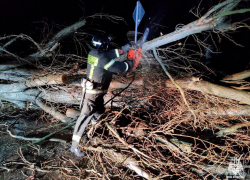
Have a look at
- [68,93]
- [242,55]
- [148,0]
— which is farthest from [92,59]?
[242,55]

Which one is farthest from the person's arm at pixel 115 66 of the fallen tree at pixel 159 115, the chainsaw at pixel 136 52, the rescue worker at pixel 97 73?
the fallen tree at pixel 159 115

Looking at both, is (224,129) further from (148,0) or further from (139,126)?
(148,0)

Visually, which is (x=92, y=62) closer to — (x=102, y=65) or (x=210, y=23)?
(x=102, y=65)

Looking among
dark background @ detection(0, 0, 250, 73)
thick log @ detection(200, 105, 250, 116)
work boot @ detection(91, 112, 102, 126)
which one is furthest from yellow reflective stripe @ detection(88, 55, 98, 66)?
thick log @ detection(200, 105, 250, 116)

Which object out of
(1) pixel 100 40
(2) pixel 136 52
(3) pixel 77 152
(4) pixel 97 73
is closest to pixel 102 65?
(4) pixel 97 73

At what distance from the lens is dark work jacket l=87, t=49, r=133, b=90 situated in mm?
2787

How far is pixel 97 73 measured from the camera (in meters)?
2.89

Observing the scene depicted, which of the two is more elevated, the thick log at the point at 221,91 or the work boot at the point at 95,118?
the thick log at the point at 221,91

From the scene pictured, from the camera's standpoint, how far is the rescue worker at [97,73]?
9.19ft

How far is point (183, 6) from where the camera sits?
10.6 m

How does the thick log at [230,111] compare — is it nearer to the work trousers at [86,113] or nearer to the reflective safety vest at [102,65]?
the reflective safety vest at [102,65]

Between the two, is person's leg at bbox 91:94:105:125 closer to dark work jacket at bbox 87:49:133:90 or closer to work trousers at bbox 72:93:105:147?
work trousers at bbox 72:93:105:147

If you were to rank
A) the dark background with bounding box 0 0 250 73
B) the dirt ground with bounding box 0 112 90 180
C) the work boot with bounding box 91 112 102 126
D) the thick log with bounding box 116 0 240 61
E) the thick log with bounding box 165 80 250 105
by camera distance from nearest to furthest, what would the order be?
1. the thick log with bounding box 116 0 240 61
2. the dirt ground with bounding box 0 112 90 180
3. the thick log with bounding box 165 80 250 105
4. the work boot with bounding box 91 112 102 126
5. the dark background with bounding box 0 0 250 73

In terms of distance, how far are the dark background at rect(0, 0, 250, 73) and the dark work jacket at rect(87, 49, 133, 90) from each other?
8.16ft
